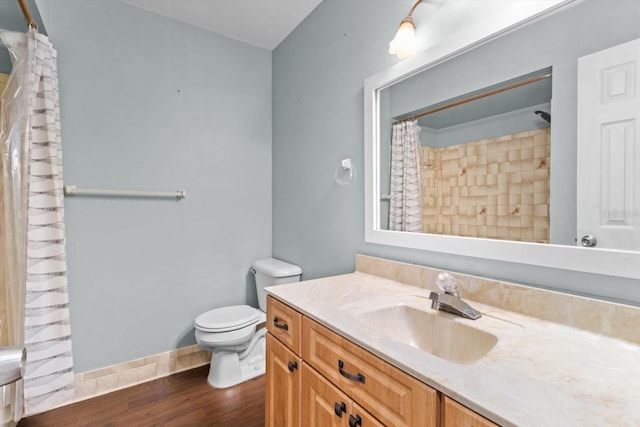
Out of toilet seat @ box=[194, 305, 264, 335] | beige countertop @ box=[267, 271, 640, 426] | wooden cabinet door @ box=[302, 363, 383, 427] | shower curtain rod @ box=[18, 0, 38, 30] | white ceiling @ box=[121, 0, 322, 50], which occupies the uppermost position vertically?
white ceiling @ box=[121, 0, 322, 50]

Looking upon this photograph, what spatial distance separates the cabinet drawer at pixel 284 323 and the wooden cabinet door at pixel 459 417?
58 cm

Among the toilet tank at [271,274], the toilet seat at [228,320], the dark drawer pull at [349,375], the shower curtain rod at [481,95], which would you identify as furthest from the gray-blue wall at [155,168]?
the dark drawer pull at [349,375]

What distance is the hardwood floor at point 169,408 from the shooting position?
64.2 inches

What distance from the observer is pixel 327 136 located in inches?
75.5

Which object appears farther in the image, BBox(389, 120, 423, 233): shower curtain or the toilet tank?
the toilet tank

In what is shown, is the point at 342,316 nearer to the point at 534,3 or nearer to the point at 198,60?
the point at 534,3

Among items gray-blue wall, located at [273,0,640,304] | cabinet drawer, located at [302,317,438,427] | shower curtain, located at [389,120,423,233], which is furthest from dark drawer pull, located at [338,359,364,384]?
shower curtain, located at [389,120,423,233]

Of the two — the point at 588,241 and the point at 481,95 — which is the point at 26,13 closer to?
the point at 481,95

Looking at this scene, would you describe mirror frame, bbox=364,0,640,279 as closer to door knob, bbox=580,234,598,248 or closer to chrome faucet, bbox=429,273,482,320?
door knob, bbox=580,234,598,248

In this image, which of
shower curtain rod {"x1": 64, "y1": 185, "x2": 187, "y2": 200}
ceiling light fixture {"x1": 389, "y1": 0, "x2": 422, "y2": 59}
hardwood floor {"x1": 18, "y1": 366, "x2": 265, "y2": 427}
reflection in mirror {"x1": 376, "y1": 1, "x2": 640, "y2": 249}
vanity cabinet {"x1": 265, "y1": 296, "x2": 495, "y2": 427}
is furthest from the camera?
shower curtain rod {"x1": 64, "y1": 185, "x2": 187, "y2": 200}

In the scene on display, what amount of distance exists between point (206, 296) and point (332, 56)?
188 centimetres

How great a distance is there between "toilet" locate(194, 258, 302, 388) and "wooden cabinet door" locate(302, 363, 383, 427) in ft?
3.16

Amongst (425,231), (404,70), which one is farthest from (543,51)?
(425,231)

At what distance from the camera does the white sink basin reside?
2.88ft
